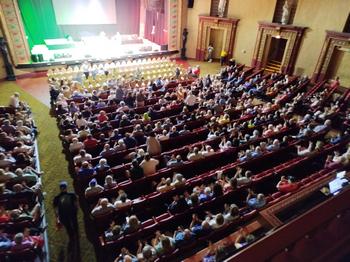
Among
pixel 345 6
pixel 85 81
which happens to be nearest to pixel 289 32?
pixel 345 6

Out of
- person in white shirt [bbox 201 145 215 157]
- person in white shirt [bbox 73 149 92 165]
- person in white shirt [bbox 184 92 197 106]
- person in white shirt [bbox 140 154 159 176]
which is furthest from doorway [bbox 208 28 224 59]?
person in white shirt [bbox 73 149 92 165]

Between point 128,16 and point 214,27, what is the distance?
6.86 m

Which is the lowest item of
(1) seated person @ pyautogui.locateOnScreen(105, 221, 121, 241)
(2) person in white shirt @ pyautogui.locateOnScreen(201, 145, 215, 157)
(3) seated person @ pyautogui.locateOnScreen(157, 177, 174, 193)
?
(1) seated person @ pyautogui.locateOnScreen(105, 221, 121, 241)

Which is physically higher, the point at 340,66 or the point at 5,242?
the point at 340,66

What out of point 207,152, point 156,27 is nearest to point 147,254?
point 207,152

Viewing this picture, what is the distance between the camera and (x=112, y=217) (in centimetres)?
468

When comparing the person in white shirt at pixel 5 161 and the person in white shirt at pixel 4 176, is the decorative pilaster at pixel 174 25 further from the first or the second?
the person in white shirt at pixel 4 176

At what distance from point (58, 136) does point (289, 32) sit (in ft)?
38.6

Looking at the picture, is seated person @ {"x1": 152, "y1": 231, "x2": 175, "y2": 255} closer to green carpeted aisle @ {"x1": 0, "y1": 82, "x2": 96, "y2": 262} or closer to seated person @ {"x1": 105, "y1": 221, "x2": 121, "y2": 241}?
seated person @ {"x1": 105, "y1": 221, "x2": 121, "y2": 241}

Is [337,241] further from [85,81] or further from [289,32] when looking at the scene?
[289,32]

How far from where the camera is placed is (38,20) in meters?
15.8

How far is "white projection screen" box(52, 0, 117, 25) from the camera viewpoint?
54.2 ft

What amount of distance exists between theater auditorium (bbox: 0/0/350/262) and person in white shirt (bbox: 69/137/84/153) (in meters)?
0.03

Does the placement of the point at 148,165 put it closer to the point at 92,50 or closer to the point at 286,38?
the point at 286,38
